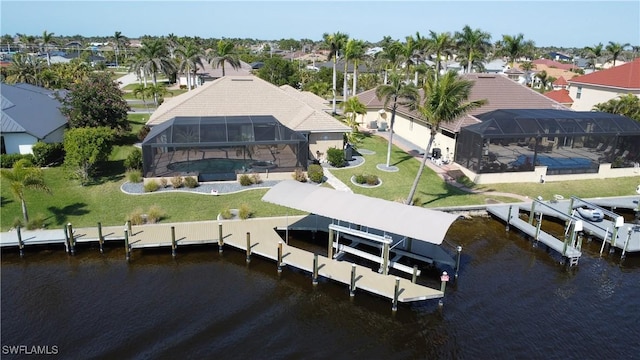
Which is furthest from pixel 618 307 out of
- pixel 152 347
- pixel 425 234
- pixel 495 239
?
pixel 152 347

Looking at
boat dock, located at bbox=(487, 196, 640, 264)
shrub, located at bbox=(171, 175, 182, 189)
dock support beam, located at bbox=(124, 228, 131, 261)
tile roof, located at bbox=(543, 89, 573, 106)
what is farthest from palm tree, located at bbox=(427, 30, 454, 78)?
dock support beam, located at bbox=(124, 228, 131, 261)

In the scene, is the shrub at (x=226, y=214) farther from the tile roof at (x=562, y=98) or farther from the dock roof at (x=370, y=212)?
the tile roof at (x=562, y=98)

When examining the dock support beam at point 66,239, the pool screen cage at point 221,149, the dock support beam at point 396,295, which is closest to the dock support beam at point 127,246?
the dock support beam at point 66,239

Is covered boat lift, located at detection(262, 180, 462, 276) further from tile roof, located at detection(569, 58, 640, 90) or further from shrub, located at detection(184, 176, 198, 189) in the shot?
tile roof, located at detection(569, 58, 640, 90)

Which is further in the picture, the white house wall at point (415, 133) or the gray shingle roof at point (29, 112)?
the white house wall at point (415, 133)

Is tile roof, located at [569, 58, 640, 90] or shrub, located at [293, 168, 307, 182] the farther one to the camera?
tile roof, located at [569, 58, 640, 90]

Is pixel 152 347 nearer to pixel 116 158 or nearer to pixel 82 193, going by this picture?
pixel 82 193
